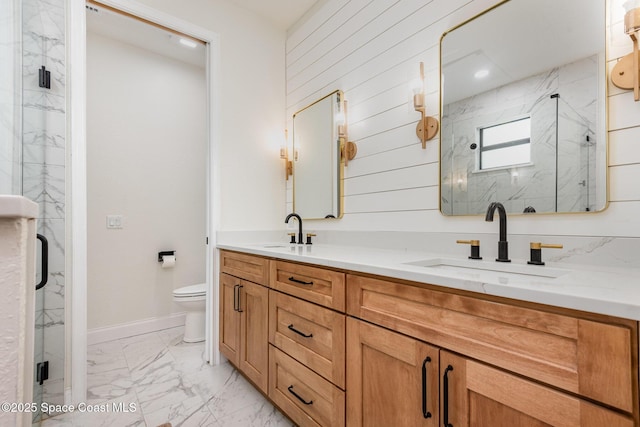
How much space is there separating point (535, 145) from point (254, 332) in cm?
169

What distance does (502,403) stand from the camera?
29.9 inches

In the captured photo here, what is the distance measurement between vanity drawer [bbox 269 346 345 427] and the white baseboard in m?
1.90

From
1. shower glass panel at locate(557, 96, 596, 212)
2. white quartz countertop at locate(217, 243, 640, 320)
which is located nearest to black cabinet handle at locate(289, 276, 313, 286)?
white quartz countertop at locate(217, 243, 640, 320)

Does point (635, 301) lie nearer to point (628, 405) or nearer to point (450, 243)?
point (628, 405)

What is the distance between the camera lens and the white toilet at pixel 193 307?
8.51 feet

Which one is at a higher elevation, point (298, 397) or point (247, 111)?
point (247, 111)

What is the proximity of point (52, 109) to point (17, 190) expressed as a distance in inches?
20.8

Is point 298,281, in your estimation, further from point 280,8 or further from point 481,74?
point 280,8

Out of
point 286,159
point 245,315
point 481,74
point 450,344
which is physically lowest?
point 245,315

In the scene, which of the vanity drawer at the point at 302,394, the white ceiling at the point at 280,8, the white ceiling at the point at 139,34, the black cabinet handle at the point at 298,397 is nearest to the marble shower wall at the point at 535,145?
the vanity drawer at the point at 302,394

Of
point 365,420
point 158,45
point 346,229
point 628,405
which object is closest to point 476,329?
point 628,405

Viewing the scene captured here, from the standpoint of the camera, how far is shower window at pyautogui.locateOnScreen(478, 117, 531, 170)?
127 centimetres

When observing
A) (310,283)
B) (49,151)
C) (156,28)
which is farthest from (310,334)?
(156,28)

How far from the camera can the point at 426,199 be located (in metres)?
1.62
